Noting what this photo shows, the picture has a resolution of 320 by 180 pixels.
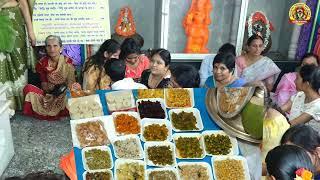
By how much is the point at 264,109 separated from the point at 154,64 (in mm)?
957

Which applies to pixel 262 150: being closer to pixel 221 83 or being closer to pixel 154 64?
pixel 221 83

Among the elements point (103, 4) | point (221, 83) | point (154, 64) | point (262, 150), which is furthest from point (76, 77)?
point (262, 150)

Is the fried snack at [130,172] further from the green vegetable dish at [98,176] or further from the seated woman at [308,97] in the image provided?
the seated woman at [308,97]

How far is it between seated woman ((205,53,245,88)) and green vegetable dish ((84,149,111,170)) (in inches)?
30.1

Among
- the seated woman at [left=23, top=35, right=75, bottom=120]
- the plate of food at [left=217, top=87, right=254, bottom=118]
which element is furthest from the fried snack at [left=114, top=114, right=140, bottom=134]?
the seated woman at [left=23, top=35, right=75, bottom=120]

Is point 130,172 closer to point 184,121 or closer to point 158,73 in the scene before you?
point 184,121

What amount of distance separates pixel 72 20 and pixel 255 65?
75.8 inches

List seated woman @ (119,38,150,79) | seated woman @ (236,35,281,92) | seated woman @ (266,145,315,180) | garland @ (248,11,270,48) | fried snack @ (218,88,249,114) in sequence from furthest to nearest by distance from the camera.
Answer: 1. garland @ (248,11,270,48)
2. seated woman @ (236,35,281,92)
3. seated woman @ (119,38,150,79)
4. fried snack @ (218,88,249,114)
5. seated woman @ (266,145,315,180)

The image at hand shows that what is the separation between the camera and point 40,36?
357 centimetres

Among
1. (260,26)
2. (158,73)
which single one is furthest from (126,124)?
(260,26)

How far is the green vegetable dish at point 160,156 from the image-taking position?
1412 millimetres

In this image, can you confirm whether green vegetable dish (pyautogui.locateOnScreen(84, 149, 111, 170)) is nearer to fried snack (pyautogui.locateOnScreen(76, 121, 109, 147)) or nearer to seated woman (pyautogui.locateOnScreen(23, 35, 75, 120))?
fried snack (pyautogui.locateOnScreen(76, 121, 109, 147))

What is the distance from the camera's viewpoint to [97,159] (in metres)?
1.38

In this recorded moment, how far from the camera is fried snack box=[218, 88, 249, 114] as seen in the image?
4.81ft
